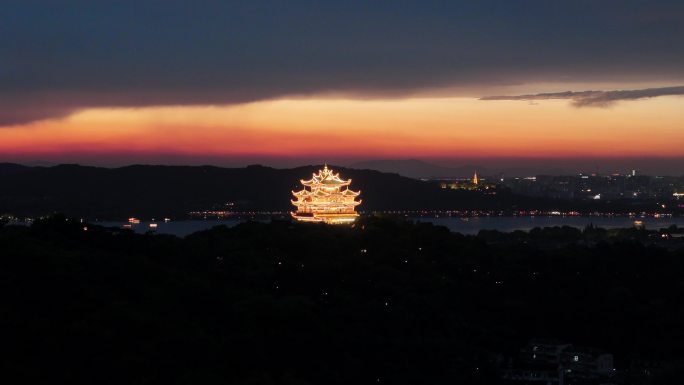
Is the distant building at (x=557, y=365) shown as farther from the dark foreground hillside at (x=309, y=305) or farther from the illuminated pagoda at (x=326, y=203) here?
the illuminated pagoda at (x=326, y=203)

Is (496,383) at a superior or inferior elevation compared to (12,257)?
inferior

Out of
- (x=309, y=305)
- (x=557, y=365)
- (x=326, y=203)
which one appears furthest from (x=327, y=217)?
(x=309, y=305)

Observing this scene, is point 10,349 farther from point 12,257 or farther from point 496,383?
point 496,383

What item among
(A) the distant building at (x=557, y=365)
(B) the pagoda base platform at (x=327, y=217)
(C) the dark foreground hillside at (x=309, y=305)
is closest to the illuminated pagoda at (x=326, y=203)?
(B) the pagoda base platform at (x=327, y=217)

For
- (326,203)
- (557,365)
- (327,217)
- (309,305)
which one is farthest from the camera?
(326,203)

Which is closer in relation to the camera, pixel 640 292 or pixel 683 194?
pixel 640 292

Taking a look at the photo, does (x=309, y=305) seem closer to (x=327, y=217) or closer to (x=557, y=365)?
(x=557, y=365)

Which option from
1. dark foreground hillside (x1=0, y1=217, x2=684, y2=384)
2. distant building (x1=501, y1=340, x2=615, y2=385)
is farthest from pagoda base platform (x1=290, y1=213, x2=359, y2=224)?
distant building (x1=501, y1=340, x2=615, y2=385)

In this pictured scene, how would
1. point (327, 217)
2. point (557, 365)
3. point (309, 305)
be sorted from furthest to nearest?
point (327, 217) → point (557, 365) → point (309, 305)

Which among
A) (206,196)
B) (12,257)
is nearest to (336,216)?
(12,257)
